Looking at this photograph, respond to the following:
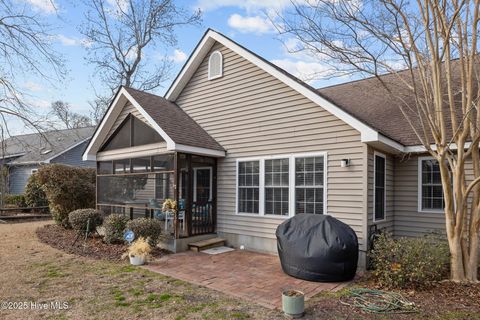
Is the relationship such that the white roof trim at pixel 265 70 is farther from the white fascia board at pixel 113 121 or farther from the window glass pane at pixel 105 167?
the window glass pane at pixel 105 167

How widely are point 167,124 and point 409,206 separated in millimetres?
6697

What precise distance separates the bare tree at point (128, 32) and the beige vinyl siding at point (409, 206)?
18809 millimetres

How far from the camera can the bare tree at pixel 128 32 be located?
2209 cm

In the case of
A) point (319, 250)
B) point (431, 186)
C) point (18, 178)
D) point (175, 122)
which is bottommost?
point (319, 250)

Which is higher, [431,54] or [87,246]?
[431,54]

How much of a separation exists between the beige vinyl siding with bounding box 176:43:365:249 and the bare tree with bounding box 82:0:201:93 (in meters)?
14.0

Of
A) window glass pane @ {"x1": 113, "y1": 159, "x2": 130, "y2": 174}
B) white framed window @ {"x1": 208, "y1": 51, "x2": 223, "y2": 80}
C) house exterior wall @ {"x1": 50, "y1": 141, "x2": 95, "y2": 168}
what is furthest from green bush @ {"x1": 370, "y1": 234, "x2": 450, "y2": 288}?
house exterior wall @ {"x1": 50, "y1": 141, "x2": 95, "y2": 168}

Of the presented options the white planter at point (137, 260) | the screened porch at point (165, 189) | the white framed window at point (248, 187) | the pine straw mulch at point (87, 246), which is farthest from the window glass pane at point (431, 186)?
the white planter at point (137, 260)

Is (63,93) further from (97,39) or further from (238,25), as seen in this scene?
(97,39)

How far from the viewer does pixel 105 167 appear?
11.8 m

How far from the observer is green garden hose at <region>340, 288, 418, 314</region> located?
493 cm

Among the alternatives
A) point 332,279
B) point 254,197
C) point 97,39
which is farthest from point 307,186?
point 97,39

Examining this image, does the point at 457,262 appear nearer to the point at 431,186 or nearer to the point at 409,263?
the point at 409,263

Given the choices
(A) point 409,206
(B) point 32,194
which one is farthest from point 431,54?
(B) point 32,194
